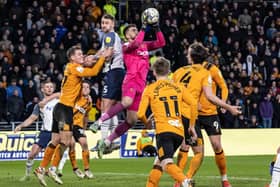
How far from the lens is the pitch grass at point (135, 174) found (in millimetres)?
17328

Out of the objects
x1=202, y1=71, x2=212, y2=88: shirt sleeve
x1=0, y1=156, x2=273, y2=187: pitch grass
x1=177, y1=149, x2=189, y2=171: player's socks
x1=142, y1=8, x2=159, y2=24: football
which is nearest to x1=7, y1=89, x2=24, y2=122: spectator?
x1=0, y1=156, x2=273, y2=187: pitch grass

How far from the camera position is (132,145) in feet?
94.5

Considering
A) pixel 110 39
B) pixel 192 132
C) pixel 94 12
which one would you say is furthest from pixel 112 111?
pixel 94 12

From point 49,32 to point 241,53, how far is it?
8129 millimetres

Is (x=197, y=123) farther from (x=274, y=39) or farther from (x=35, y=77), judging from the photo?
(x=274, y=39)

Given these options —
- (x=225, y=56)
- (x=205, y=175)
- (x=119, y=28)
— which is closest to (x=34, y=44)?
(x=119, y=28)

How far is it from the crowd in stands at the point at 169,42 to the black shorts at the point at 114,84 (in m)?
12.0

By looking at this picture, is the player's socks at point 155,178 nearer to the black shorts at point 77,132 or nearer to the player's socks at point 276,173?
the player's socks at point 276,173

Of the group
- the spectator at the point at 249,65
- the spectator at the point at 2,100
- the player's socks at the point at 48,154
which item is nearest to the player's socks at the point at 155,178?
the player's socks at the point at 48,154

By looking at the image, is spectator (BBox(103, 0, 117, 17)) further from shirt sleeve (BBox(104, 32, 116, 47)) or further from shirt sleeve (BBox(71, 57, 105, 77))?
shirt sleeve (BBox(104, 32, 116, 47))

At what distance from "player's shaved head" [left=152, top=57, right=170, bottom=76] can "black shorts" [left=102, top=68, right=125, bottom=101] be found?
132 inches

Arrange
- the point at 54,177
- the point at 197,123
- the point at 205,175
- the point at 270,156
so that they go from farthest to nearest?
the point at 270,156 → the point at 205,175 → the point at 54,177 → the point at 197,123

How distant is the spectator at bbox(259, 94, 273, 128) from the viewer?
33.0 m

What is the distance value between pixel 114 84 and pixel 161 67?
349 cm
